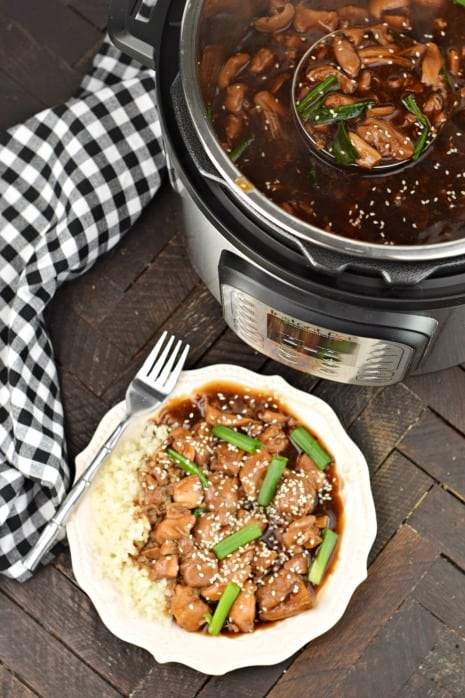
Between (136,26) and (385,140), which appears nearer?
(385,140)

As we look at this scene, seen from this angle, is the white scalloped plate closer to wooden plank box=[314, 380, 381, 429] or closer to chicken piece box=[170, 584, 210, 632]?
chicken piece box=[170, 584, 210, 632]

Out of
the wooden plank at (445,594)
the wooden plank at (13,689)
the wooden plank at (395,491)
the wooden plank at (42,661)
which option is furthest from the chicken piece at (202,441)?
the wooden plank at (13,689)

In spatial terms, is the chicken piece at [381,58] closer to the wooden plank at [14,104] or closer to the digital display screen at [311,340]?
the digital display screen at [311,340]

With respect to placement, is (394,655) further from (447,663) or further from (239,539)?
(239,539)

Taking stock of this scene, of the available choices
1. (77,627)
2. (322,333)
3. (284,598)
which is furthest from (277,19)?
(77,627)

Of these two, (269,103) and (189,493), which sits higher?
(269,103)

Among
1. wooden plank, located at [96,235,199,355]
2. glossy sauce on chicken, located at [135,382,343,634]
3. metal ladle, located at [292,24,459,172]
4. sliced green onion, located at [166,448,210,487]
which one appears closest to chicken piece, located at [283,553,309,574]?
glossy sauce on chicken, located at [135,382,343,634]
